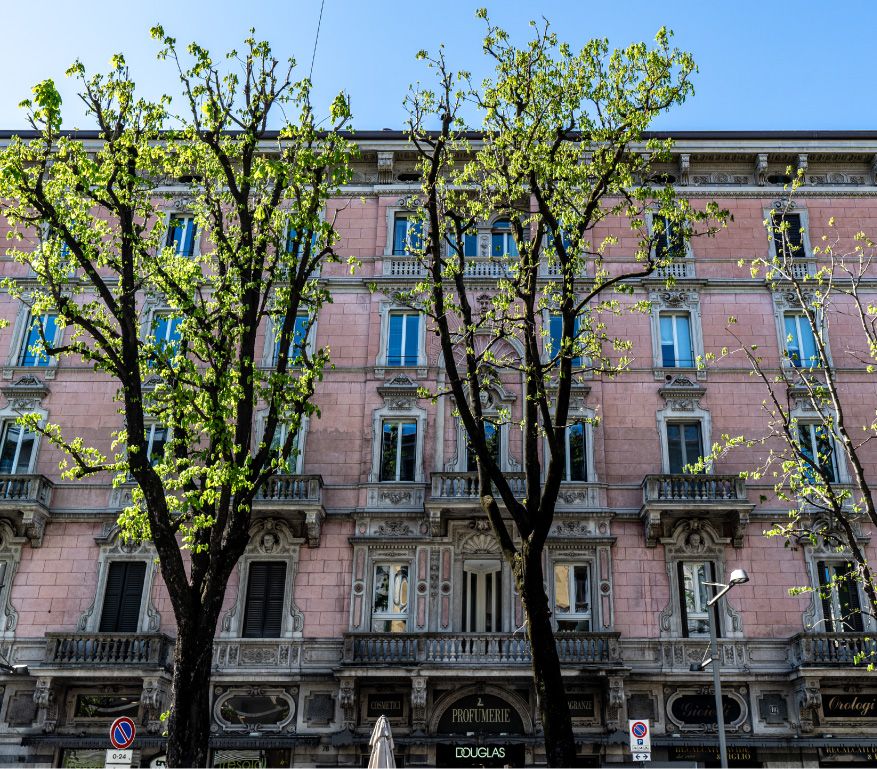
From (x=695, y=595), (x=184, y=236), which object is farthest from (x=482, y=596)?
(x=184, y=236)

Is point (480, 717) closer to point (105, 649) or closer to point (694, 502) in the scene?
point (694, 502)

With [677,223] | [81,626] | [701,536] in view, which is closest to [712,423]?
[701,536]

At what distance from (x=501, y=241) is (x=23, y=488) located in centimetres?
1550

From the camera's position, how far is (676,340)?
1111 inches

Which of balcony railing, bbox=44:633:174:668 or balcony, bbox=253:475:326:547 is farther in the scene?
balcony, bbox=253:475:326:547

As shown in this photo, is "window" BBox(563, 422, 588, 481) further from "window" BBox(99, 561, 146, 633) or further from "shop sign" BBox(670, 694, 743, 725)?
"window" BBox(99, 561, 146, 633)

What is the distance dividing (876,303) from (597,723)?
47.9 ft

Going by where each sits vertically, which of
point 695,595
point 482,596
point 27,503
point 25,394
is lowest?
point 482,596

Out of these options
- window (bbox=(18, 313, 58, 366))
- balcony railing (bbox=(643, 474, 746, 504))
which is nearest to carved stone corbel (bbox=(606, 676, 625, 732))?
balcony railing (bbox=(643, 474, 746, 504))

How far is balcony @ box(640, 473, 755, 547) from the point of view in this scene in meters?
25.0

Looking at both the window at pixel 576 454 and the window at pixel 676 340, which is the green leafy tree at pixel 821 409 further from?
the window at pixel 576 454

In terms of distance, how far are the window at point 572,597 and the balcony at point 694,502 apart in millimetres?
2008

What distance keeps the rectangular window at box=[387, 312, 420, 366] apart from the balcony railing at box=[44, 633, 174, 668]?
9.97 metres

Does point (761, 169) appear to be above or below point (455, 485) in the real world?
above
